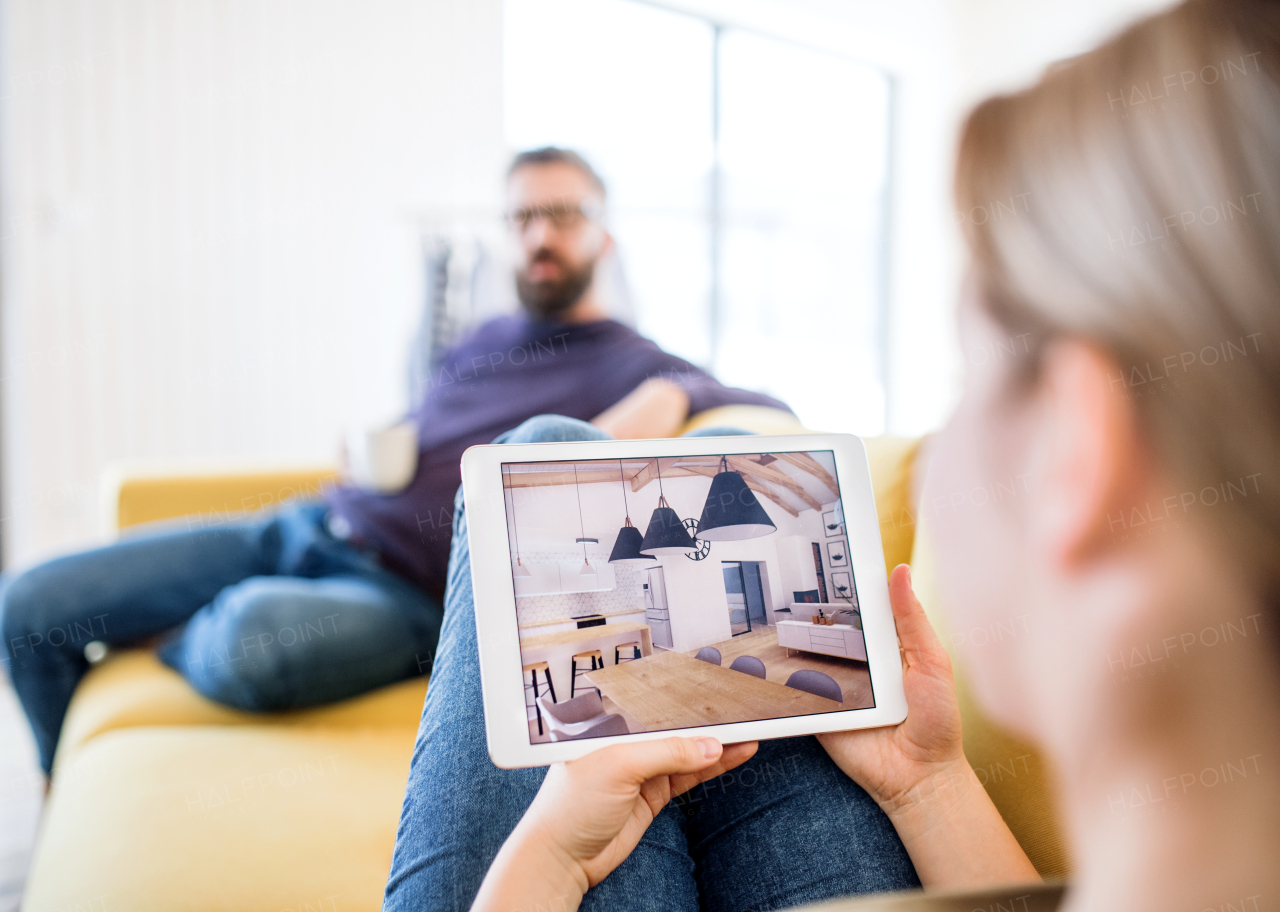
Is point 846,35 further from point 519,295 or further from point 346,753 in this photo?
point 346,753

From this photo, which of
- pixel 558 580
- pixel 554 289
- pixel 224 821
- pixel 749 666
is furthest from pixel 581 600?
pixel 554 289

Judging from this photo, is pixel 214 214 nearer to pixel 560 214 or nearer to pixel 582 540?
pixel 560 214

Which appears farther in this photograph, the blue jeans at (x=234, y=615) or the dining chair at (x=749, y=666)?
the blue jeans at (x=234, y=615)

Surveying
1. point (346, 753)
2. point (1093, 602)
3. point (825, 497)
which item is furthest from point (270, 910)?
point (1093, 602)

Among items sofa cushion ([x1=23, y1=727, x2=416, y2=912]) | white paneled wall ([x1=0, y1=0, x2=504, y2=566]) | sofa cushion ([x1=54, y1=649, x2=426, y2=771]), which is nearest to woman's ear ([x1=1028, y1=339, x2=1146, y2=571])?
sofa cushion ([x1=23, y1=727, x2=416, y2=912])

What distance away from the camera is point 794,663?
54 cm

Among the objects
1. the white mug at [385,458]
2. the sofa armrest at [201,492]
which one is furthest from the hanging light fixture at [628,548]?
the sofa armrest at [201,492]

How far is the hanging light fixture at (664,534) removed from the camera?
54 centimetres

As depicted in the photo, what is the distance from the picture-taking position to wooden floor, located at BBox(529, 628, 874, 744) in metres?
0.53

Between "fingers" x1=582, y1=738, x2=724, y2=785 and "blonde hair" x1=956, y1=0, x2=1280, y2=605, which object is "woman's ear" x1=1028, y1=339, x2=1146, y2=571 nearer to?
"blonde hair" x1=956, y1=0, x2=1280, y2=605

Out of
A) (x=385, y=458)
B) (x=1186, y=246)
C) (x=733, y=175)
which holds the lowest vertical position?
(x=385, y=458)

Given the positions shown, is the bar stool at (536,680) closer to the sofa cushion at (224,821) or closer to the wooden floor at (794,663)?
the wooden floor at (794,663)

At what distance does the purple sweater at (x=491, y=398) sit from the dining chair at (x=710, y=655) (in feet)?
2.24

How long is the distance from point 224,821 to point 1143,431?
0.79 meters
